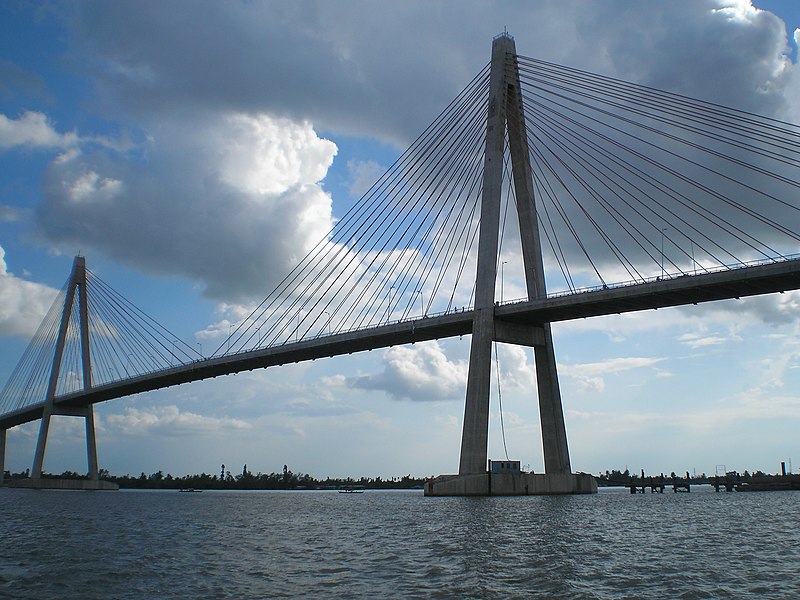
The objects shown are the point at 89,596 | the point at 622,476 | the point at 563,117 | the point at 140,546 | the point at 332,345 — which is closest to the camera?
the point at 89,596

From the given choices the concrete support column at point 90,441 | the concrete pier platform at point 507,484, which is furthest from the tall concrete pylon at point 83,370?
the concrete pier platform at point 507,484

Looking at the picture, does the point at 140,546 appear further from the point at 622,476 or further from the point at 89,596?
the point at 622,476

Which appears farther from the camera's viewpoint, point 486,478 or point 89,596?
point 486,478

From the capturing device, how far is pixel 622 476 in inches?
7175

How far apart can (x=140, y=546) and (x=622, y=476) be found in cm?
A: 17318

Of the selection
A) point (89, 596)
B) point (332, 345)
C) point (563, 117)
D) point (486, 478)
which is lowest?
point (89, 596)

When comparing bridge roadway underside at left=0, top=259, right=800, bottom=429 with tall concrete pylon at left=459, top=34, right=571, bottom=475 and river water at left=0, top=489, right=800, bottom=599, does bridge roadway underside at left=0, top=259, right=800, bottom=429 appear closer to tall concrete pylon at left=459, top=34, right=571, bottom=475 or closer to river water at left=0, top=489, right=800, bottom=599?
tall concrete pylon at left=459, top=34, right=571, bottom=475

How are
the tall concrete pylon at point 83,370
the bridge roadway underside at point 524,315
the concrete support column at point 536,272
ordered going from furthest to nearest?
the tall concrete pylon at point 83,370 → the concrete support column at point 536,272 → the bridge roadway underside at point 524,315

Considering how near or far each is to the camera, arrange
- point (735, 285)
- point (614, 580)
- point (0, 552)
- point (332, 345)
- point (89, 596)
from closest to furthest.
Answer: point (89, 596)
point (614, 580)
point (0, 552)
point (735, 285)
point (332, 345)

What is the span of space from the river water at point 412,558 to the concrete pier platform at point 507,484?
15.9 m

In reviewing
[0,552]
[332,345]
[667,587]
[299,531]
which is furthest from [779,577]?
[332,345]

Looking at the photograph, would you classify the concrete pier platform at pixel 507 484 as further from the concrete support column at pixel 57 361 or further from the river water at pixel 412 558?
the concrete support column at pixel 57 361

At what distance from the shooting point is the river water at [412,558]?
15688mm

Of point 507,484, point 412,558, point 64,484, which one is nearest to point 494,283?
point 507,484
